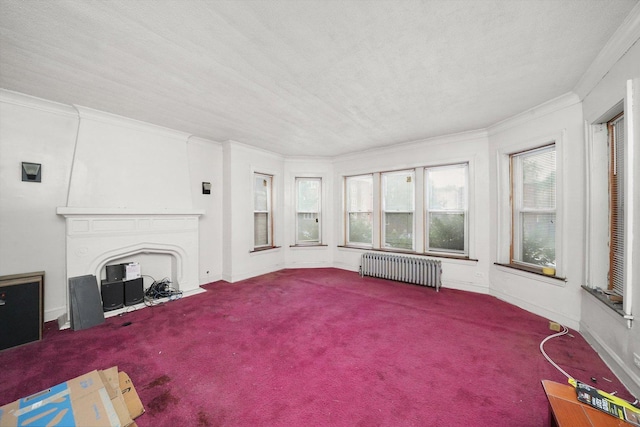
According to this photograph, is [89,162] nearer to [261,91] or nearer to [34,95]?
[34,95]

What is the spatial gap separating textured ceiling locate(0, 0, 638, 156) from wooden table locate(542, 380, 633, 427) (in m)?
2.42

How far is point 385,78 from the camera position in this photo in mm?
2457

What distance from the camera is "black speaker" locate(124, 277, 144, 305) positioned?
136 inches

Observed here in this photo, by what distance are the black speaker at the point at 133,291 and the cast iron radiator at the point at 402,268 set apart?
3944 millimetres

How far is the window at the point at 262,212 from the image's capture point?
17.6 ft

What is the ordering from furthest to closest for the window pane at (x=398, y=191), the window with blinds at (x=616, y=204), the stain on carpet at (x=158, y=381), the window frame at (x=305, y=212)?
the window frame at (x=305, y=212), the window pane at (x=398, y=191), the window with blinds at (x=616, y=204), the stain on carpet at (x=158, y=381)

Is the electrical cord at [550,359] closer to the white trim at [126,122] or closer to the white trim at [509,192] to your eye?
the white trim at [509,192]

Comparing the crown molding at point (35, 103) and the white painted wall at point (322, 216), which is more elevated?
the crown molding at point (35, 103)

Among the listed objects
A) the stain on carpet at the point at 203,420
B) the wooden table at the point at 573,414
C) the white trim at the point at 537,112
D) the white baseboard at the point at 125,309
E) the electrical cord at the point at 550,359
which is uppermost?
the white trim at the point at 537,112

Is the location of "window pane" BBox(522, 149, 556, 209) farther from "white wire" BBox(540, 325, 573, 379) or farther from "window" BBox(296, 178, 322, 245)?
"window" BBox(296, 178, 322, 245)

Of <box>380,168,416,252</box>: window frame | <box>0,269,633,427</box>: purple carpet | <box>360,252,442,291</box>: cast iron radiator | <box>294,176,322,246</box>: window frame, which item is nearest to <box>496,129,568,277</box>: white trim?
<box>0,269,633,427</box>: purple carpet

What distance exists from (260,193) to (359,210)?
2.34 m

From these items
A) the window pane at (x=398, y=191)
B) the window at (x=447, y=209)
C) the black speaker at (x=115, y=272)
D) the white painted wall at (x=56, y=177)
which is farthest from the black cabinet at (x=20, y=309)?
the window at (x=447, y=209)

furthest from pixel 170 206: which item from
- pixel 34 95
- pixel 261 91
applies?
pixel 261 91
